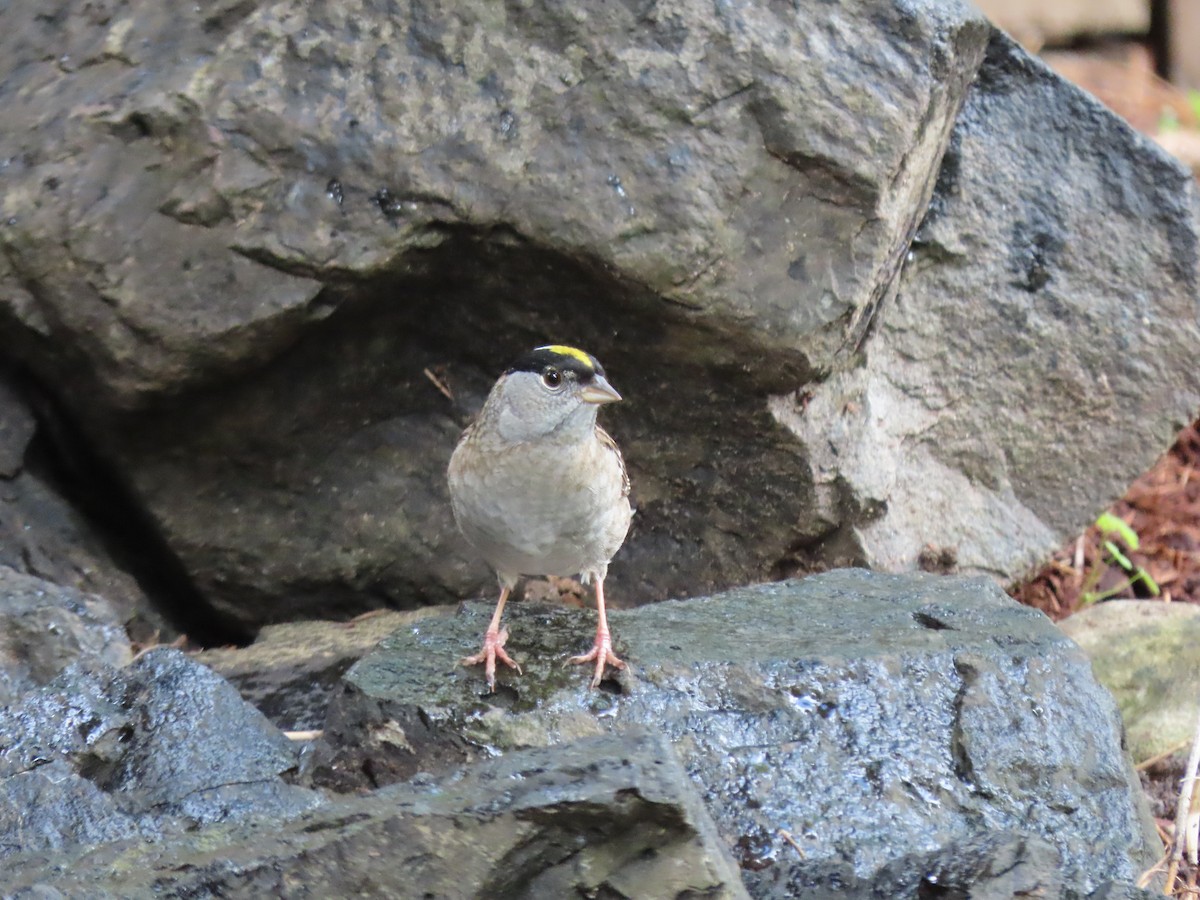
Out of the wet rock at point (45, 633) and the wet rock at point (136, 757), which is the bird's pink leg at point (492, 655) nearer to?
the wet rock at point (136, 757)

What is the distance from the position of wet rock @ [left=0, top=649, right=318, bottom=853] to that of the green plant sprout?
5099 mm

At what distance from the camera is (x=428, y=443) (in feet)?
20.5

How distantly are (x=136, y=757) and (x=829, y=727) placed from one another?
A: 201cm

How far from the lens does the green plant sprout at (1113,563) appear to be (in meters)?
7.68

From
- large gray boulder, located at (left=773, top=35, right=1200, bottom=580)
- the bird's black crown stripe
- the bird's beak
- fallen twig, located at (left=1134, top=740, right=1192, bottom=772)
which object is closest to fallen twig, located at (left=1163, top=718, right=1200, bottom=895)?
fallen twig, located at (left=1134, top=740, right=1192, bottom=772)

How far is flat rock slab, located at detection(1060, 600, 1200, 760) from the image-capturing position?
18.9ft

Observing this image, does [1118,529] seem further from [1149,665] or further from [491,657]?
[491,657]

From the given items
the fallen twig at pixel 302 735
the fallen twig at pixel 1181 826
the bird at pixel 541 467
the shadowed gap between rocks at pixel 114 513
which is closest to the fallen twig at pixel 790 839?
the bird at pixel 541 467

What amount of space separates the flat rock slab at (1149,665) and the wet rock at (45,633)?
13.0ft

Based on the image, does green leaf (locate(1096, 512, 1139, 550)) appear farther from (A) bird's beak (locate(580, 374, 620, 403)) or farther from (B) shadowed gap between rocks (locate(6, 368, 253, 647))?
(B) shadowed gap between rocks (locate(6, 368, 253, 647))

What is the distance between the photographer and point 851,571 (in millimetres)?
5547

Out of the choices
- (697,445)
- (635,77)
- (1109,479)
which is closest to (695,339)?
(697,445)

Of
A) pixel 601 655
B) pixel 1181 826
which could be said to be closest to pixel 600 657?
pixel 601 655

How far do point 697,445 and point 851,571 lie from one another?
0.91m
